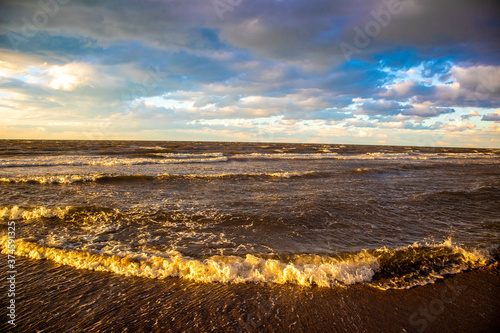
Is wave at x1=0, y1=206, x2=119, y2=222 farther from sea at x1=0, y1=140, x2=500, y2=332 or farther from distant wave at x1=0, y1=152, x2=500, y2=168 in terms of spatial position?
distant wave at x1=0, y1=152, x2=500, y2=168

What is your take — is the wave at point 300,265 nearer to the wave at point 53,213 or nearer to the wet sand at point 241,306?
the wet sand at point 241,306

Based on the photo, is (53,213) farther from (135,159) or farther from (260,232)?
(135,159)

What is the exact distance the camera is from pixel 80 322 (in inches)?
138

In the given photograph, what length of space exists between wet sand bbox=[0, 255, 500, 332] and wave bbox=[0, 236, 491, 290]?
20cm

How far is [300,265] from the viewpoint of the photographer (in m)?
4.83

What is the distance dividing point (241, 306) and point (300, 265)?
5.19 ft

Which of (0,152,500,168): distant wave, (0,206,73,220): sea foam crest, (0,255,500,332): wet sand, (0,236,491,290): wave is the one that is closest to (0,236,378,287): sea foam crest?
(0,236,491,290): wave

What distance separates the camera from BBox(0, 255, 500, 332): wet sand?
3.43 m

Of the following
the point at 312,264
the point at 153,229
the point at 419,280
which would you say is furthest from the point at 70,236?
the point at 419,280

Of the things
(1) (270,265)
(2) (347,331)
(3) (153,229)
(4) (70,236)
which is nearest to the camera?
(2) (347,331)

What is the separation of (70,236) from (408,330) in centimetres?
783

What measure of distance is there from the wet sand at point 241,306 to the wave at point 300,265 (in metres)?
0.20

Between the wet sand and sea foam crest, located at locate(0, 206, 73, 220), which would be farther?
sea foam crest, located at locate(0, 206, 73, 220)

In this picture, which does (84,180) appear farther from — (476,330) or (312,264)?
(476,330)
